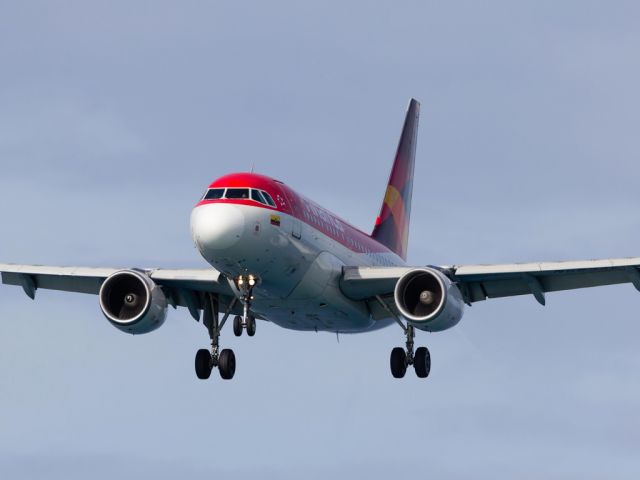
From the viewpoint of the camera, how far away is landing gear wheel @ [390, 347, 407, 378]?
4531 centimetres

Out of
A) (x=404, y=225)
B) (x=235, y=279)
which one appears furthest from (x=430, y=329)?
(x=404, y=225)

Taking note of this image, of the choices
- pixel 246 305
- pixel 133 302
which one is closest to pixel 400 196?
pixel 133 302

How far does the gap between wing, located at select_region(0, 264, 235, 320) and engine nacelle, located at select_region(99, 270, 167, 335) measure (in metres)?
0.46

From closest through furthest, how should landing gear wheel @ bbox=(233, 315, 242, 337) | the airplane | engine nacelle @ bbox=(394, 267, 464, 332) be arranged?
the airplane → landing gear wheel @ bbox=(233, 315, 242, 337) → engine nacelle @ bbox=(394, 267, 464, 332)

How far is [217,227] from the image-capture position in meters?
37.6

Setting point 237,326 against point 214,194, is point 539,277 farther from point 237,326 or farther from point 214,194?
point 214,194

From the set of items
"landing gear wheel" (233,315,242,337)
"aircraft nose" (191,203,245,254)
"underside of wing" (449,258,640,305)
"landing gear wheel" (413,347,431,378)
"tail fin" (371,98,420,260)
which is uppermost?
"tail fin" (371,98,420,260)

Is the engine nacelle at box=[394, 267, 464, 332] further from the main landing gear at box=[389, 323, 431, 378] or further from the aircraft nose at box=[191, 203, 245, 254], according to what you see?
the aircraft nose at box=[191, 203, 245, 254]

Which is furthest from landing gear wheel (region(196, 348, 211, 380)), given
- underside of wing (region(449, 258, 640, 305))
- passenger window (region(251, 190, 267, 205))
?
underside of wing (region(449, 258, 640, 305))

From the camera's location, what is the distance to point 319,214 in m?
42.8

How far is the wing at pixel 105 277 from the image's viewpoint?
42656 mm

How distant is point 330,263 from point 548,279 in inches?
276

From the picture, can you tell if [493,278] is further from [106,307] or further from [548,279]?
[106,307]

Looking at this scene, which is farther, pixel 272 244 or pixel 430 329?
pixel 430 329
